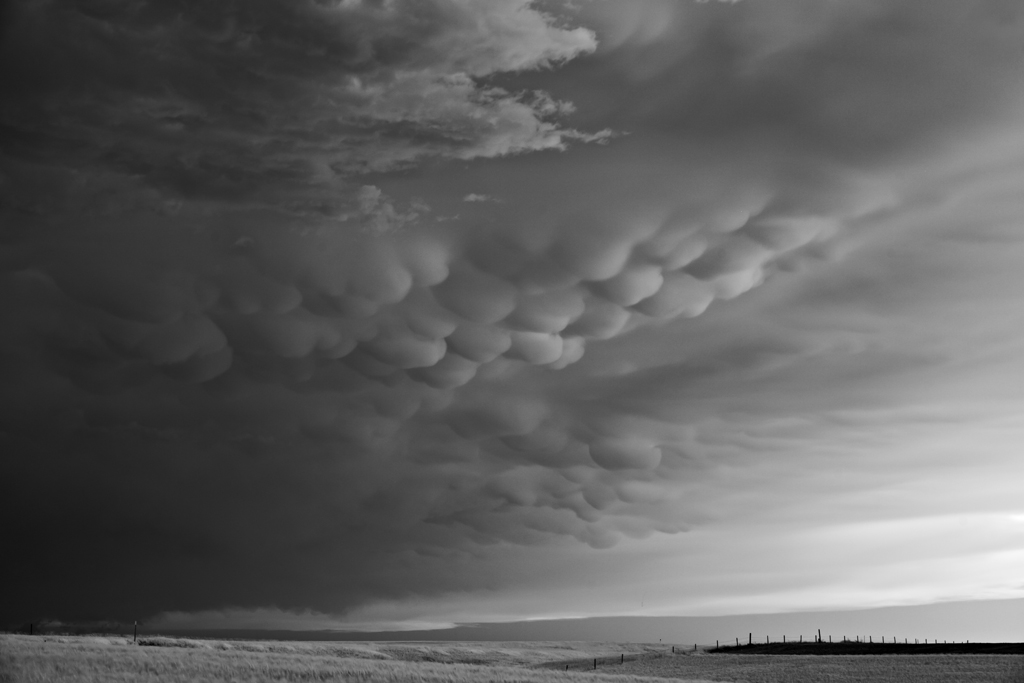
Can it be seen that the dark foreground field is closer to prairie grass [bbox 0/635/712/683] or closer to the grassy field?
the grassy field

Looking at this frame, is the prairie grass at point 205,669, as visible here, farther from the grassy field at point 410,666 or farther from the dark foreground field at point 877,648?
the dark foreground field at point 877,648

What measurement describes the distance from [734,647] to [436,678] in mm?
66047

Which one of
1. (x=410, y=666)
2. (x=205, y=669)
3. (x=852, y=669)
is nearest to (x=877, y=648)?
(x=852, y=669)

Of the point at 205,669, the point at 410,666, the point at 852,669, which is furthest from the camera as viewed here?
the point at 852,669

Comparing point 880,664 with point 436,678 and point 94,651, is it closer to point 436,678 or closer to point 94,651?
point 436,678

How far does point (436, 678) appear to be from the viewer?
2035 inches

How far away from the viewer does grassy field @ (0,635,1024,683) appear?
43294 millimetres

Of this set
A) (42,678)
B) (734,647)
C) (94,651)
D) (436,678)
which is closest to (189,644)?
(94,651)

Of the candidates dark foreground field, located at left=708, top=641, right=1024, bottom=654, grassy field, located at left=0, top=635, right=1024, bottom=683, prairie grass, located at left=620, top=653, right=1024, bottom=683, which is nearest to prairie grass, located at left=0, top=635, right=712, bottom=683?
grassy field, located at left=0, top=635, right=1024, bottom=683

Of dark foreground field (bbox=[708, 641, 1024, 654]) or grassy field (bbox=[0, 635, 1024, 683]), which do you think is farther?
dark foreground field (bbox=[708, 641, 1024, 654])

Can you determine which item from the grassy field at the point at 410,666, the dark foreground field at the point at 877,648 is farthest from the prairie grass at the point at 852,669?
the dark foreground field at the point at 877,648

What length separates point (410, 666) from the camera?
56406 millimetres

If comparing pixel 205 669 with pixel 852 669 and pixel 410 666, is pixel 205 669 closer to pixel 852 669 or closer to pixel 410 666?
pixel 410 666

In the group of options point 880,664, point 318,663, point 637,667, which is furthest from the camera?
point 637,667
